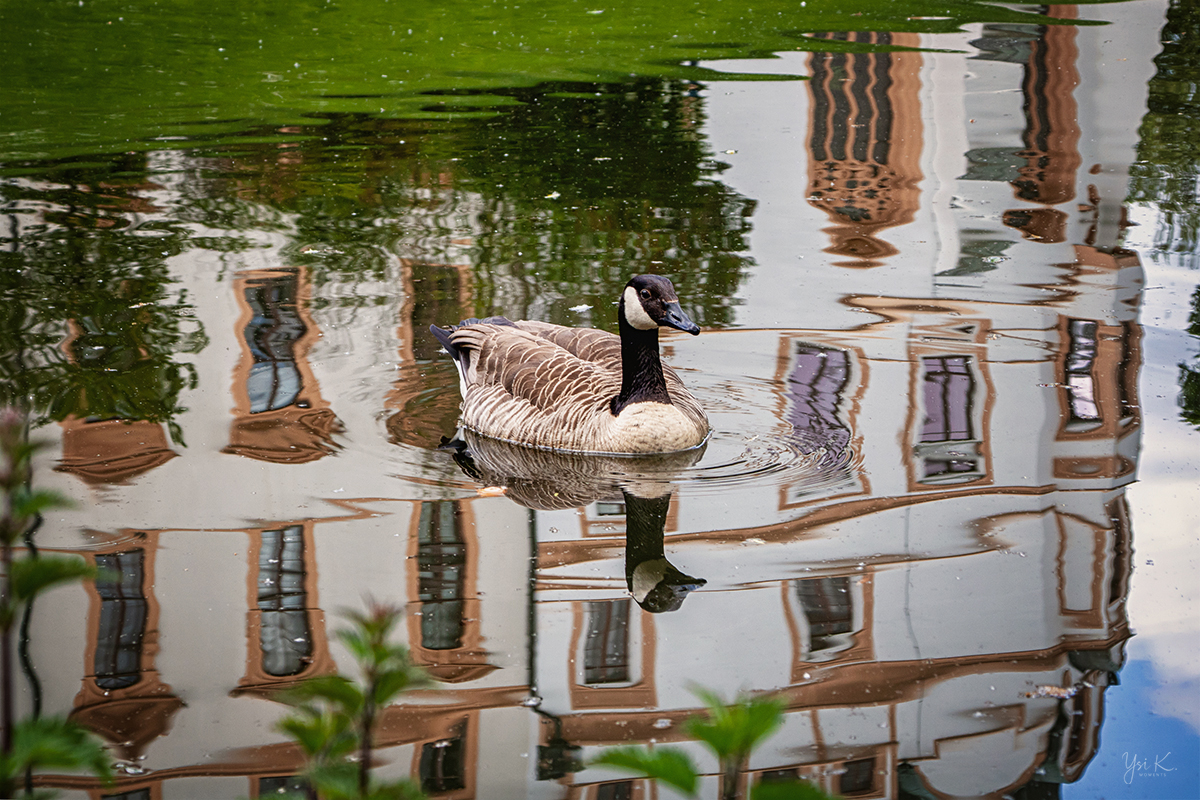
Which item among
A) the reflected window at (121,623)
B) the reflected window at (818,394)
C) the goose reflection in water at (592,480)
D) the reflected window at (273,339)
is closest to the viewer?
the reflected window at (121,623)

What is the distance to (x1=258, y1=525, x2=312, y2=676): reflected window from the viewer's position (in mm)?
5328

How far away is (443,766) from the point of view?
459 cm

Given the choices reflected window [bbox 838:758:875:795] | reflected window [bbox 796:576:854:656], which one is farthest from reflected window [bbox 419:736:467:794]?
reflected window [bbox 796:576:854:656]

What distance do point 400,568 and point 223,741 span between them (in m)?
1.49

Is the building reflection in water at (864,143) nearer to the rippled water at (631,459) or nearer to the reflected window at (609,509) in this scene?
the rippled water at (631,459)

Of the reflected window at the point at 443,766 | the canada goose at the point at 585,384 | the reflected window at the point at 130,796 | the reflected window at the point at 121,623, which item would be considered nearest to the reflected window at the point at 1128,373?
the canada goose at the point at 585,384

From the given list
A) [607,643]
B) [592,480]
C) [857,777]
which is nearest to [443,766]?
[607,643]

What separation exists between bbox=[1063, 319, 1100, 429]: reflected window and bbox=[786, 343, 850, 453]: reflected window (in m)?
1.38

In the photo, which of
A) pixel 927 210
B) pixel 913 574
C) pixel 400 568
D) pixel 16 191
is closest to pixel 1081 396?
pixel 913 574

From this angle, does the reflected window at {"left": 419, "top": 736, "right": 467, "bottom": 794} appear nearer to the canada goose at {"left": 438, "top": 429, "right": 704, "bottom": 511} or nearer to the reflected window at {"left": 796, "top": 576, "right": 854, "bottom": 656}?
the reflected window at {"left": 796, "top": 576, "right": 854, "bottom": 656}

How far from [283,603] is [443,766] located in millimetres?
1522

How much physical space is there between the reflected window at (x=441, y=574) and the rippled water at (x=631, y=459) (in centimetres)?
2

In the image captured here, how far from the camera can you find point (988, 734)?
4.67m

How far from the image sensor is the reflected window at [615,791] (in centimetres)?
440
